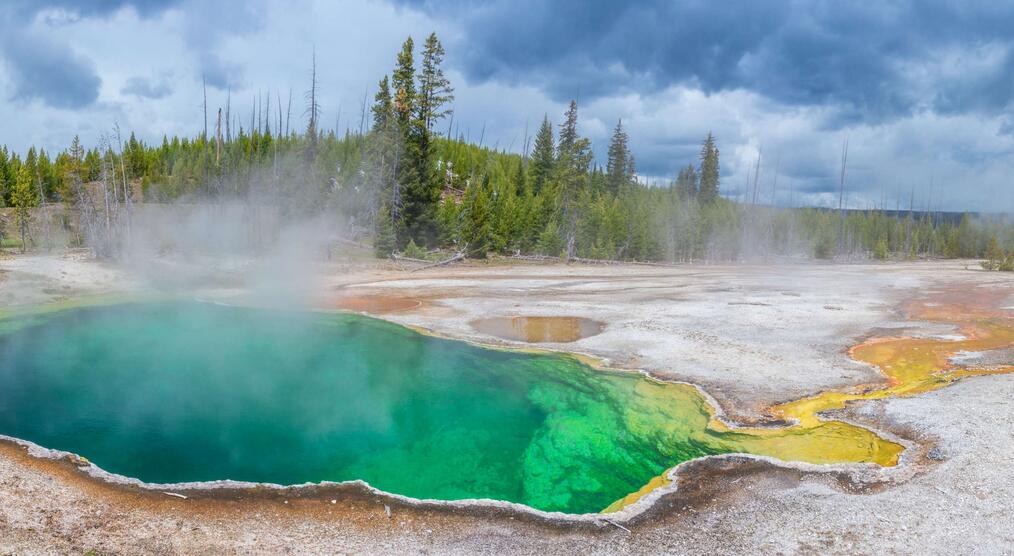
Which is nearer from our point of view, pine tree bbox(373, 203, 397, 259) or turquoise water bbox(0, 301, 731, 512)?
turquoise water bbox(0, 301, 731, 512)

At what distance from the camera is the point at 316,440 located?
11.1 m

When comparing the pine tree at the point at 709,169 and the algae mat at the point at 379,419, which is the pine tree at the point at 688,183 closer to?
the pine tree at the point at 709,169

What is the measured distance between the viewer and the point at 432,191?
45.4 metres

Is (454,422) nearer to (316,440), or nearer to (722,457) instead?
(316,440)

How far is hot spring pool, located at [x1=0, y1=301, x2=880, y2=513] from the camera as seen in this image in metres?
9.76

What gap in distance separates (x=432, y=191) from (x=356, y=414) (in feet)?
112

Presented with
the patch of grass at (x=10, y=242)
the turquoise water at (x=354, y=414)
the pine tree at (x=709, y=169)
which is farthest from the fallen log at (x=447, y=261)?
the pine tree at (x=709, y=169)

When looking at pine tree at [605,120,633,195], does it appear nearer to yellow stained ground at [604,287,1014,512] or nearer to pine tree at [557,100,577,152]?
pine tree at [557,100,577,152]

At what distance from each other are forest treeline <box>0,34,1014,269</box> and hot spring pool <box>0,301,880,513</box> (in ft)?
66.9

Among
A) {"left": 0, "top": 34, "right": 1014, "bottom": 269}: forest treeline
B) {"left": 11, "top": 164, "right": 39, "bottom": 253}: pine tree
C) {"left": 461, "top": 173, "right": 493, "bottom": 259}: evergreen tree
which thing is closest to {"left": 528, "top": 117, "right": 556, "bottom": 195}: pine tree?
{"left": 0, "top": 34, "right": 1014, "bottom": 269}: forest treeline

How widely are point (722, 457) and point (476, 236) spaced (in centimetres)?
3825

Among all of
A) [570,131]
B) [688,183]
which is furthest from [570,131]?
[688,183]

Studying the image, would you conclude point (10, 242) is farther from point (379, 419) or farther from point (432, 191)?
point (379, 419)

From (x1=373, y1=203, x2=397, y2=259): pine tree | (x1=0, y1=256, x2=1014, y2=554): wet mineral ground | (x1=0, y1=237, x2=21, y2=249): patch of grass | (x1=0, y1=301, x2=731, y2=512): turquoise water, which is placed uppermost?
(x1=373, y1=203, x2=397, y2=259): pine tree
